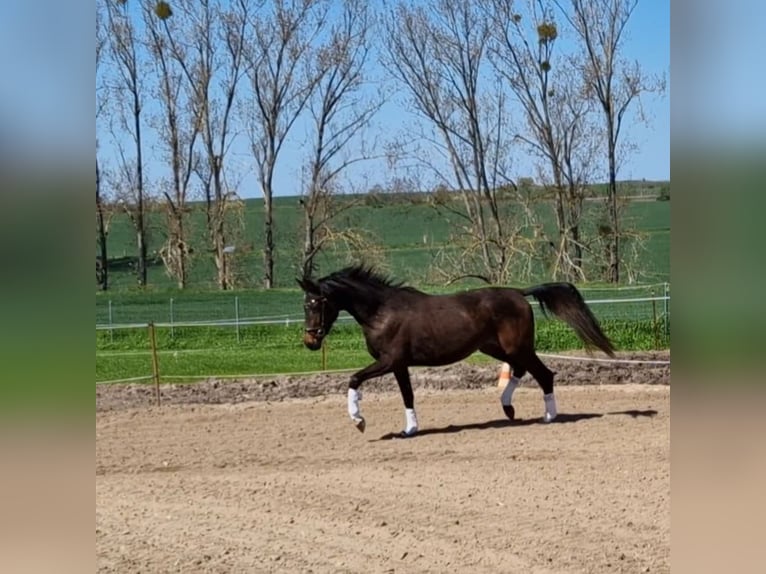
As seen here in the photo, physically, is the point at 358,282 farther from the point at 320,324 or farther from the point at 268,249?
the point at 268,249

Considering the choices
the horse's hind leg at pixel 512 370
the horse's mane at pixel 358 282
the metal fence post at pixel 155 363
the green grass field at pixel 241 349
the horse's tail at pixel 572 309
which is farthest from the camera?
the green grass field at pixel 241 349

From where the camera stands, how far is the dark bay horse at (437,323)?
20.5 feet

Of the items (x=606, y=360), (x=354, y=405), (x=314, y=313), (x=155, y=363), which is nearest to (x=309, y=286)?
(x=314, y=313)

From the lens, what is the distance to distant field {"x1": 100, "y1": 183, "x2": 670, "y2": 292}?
22.0ft

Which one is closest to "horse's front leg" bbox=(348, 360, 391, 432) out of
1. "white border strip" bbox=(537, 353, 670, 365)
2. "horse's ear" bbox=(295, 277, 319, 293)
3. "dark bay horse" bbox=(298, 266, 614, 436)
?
"dark bay horse" bbox=(298, 266, 614, 436)

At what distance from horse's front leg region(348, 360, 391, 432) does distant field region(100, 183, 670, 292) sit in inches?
38.9

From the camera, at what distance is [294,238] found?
7020mm

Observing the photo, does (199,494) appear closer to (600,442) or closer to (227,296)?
(227,296)

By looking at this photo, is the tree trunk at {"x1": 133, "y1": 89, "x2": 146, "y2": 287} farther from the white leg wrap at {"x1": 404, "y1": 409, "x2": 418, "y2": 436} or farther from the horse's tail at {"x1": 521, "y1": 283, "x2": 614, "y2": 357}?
the horse's tail at {"x1": 521, "y1": 283, "x2": 614, "y2": 357}

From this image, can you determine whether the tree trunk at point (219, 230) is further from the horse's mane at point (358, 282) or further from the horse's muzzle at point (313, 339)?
the horse's muzzle at point (313, 339)

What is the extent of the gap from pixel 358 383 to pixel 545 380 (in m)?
1.29

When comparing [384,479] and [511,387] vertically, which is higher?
[511,387]

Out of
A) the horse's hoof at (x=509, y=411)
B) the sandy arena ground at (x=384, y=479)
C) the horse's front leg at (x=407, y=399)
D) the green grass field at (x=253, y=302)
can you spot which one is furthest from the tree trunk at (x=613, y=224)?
the horse's front leg at (x=407, y=399)

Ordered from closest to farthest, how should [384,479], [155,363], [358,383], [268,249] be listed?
[384,479] → [358,383] → [155,363] → [268,249]
